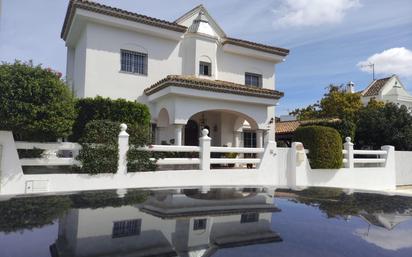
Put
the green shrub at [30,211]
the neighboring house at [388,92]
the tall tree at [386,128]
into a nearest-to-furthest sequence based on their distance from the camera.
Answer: the green shrub at [30,211] → the tall tree at [386,128] → the neighboring house at [388,92]

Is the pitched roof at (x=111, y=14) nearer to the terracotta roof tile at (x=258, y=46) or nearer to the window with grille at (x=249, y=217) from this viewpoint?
the terracotta roof tile at (x=258, y=46)

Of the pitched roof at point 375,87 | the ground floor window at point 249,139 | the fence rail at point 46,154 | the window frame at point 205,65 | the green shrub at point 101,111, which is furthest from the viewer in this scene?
the pitched roof at point 375,87

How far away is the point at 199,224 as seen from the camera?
2.19m

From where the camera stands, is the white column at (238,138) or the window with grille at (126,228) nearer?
the window with grille at (126,228)

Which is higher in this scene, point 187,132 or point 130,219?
point 187,132

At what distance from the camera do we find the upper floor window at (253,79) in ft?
68.9

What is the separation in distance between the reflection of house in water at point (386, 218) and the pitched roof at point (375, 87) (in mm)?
41896

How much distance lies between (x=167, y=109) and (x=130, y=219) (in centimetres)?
1361

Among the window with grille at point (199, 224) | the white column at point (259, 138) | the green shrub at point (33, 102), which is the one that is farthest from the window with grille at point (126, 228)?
the white column at point (259, 138)

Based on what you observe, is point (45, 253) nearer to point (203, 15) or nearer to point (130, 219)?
point (130, 219)

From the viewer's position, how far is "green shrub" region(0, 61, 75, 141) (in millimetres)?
8398

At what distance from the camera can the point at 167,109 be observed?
51.6 ft

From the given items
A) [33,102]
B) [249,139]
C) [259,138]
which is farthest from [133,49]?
[33,102]

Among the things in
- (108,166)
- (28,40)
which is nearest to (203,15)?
(28,40)
